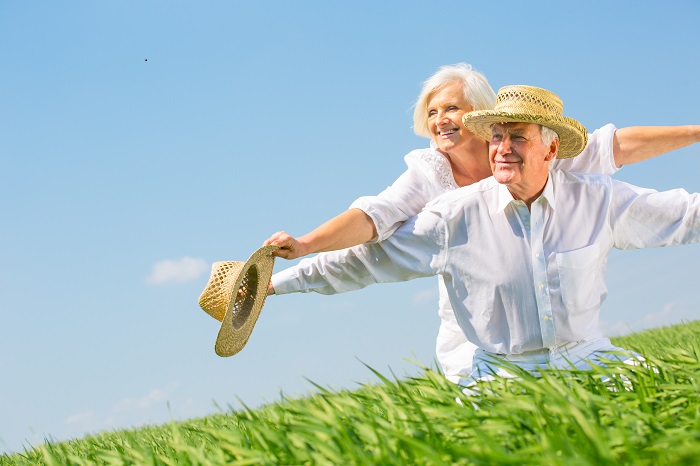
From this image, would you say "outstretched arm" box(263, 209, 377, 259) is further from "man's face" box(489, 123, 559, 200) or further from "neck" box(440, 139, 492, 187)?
"neck" box(440, 139, 492, 187)

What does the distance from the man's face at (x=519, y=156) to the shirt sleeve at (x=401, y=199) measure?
26.0 inches

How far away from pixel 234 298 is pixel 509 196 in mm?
1545

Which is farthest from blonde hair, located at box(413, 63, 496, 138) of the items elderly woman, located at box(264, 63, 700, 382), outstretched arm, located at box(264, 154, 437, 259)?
outstretched arm, located at box(264, 154, 437, 259)

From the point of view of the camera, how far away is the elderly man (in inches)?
162

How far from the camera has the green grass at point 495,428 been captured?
2096 mm

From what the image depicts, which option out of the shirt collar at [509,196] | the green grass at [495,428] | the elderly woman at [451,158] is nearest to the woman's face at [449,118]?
the elderly woman at [451,158]

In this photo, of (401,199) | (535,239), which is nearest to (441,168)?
(401,199)

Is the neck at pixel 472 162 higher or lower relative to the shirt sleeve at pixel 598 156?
higher

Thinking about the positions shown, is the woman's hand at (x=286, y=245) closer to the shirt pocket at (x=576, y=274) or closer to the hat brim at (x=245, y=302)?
the hat brim at (x=245, y=302)

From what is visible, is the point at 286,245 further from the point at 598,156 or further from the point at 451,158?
the point at 598,156

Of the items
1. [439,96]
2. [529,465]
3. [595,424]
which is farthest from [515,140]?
[529,465]

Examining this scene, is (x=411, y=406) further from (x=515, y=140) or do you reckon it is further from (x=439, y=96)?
(x=439, y=96)

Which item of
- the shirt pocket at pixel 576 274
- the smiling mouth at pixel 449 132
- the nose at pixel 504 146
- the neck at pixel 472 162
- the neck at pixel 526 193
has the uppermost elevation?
the smiling mouth at pixel 449 132

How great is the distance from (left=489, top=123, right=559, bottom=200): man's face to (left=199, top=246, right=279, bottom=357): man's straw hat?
128 centimetres
